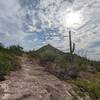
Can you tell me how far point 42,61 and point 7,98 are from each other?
1237 cm

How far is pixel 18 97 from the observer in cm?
910

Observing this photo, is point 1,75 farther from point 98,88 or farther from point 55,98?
point 98,88

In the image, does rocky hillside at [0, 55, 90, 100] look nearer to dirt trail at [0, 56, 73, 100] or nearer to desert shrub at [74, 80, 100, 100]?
dirt trail at [0, 56, 73, 100]

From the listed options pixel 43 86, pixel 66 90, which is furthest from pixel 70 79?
pixel 43 86

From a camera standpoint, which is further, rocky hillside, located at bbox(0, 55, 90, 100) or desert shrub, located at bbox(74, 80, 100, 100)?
desert shrub, located at bbox(74, 80, 100, 100)

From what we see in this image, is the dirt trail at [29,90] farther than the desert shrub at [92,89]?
No

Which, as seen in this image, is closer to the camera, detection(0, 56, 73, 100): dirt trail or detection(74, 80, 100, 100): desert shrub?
detection(0, 56, 73, 100): dirt trail

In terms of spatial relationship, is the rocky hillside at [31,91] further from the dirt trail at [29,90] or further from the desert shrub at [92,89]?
the desert shrub at [92,89]

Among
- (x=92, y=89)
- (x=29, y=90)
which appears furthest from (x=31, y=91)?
(x=92, y=89)

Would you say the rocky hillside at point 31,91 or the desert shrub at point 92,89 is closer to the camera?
the rocky hillside at point 31,91

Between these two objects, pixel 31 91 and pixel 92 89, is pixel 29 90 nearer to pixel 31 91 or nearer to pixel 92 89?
pixel 31 91

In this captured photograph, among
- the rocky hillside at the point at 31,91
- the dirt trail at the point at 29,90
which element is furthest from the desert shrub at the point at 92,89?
the dirt trail at the point at 29,90

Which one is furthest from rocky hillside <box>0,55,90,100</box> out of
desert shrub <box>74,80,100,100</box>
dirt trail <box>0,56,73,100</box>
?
desert shrub <box>74,80,100,100</box>

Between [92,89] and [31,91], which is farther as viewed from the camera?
[92,89]
